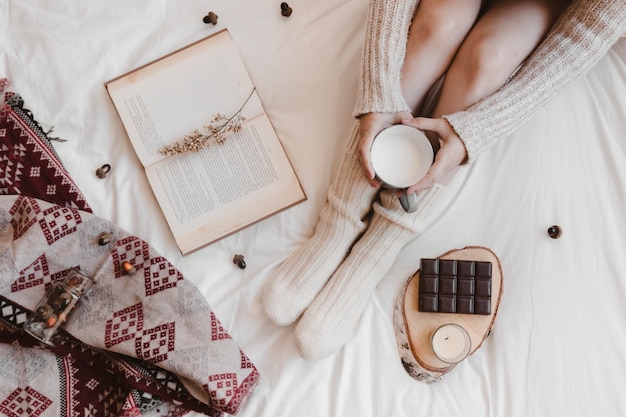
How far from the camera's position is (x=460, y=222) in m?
1.01

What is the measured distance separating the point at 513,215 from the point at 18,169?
85 centimetres

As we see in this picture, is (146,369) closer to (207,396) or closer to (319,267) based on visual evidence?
(207,396)

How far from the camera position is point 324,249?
1.00 metres

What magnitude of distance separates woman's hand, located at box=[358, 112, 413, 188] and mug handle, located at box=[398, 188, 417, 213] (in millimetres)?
47

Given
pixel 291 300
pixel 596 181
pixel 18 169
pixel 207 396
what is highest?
pixel 596 181

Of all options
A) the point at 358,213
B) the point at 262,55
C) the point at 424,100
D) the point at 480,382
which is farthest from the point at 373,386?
the point at 262,55

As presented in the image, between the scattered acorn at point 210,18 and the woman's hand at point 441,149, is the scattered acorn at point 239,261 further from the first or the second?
the scattered acorn at point 210,18

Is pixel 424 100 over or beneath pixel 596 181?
over

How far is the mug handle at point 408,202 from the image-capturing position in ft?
2.95

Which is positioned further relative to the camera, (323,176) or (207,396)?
(323,176)

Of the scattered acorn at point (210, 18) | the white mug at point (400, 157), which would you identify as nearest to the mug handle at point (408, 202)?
the white mug at point (400, 157)

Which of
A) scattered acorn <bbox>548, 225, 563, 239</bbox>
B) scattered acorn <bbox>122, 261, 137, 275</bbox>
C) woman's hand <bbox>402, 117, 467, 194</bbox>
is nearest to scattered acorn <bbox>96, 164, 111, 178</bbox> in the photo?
scattered acorn <bbox>122, 261, 137, 275</bbox>

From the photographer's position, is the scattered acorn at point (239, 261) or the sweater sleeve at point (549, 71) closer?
the sweater sleeve at point (549, 71)

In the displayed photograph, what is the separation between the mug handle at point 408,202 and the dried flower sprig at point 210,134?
328mm
